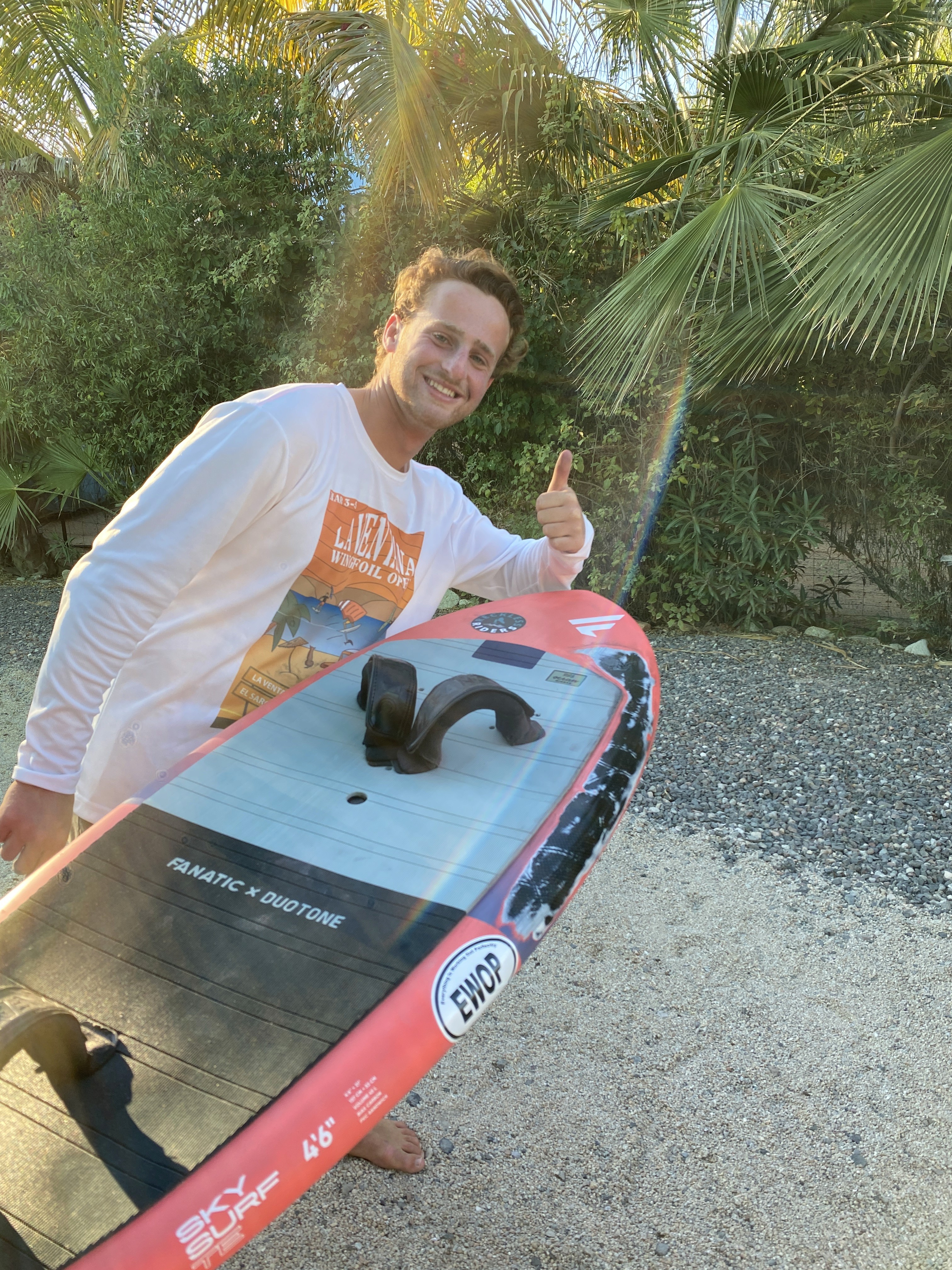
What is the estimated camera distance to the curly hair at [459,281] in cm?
207

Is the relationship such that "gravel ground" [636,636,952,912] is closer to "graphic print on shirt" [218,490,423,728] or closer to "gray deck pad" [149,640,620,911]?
"gray deck pad" [149,640,620,911]

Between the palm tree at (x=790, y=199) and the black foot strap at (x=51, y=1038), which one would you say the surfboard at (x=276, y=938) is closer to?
the black foot strap at (x=51, y=1038)

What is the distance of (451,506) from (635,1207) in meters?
1.56

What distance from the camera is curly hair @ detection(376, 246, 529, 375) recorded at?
6.81 feet

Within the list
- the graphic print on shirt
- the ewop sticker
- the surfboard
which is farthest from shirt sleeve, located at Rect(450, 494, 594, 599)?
the ewop sticker

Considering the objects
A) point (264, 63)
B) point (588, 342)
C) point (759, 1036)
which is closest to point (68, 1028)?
point (759, 1036)

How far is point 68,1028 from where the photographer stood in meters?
1.08

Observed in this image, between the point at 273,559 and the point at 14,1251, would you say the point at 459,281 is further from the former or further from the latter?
the point at 14,1251

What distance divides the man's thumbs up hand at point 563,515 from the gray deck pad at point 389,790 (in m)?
0.36

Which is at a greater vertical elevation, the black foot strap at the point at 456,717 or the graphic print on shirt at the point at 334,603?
the graphic print on shirt at the point at 334,603

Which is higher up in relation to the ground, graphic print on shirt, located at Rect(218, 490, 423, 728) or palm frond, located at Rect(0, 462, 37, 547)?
graphic print on shirt, located at Rect(218, 490, 423, 728)

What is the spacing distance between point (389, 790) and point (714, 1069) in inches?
48.8

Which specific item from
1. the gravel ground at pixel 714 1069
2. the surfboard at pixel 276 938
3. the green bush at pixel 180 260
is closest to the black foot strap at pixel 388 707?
the surfboard at pixel 276 938

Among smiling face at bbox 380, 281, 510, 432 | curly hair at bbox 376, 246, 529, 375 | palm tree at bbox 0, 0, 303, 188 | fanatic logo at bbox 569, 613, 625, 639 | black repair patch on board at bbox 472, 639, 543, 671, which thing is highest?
palm tree at bbox 0, 0, 303, 188
